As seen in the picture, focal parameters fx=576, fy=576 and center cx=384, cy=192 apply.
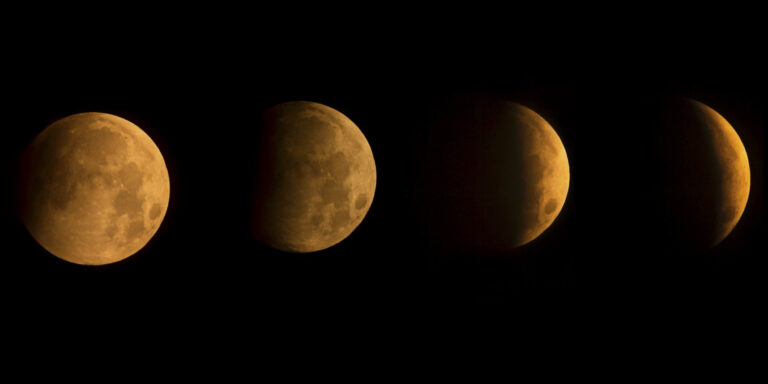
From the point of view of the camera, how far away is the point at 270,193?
556 cm

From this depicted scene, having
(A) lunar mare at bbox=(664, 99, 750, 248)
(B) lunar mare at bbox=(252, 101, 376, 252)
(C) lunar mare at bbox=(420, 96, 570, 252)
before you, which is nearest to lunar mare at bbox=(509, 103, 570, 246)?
(C) lunar mare at bbox=(420, 96, 570, 252)

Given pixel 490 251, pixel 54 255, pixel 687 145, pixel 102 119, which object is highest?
pixel 687 145

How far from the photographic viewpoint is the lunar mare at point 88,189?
16.5 ft

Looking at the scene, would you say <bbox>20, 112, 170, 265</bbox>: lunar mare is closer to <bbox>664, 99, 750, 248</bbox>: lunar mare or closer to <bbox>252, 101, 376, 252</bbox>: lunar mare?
<bbox>252, 101, 376, 252</bbox>: lunar mare

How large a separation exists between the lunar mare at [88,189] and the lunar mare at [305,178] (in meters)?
1.07

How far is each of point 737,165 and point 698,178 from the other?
61 centimetres

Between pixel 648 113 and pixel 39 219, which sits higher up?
pixel 648 113

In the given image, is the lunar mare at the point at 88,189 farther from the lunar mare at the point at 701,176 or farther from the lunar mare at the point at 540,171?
the lunar mare at the point at 701,176

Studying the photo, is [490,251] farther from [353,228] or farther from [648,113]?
[648,113]

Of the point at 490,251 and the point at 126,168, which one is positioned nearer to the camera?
the point at 126,168

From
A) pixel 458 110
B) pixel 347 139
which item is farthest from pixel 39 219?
pixel 458 110

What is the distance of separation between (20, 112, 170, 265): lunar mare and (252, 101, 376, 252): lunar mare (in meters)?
1.07

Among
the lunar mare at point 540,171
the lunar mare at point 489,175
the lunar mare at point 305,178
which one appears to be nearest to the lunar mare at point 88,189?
the lunar mare at point 305,178

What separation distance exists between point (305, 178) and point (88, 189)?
1.90 m
